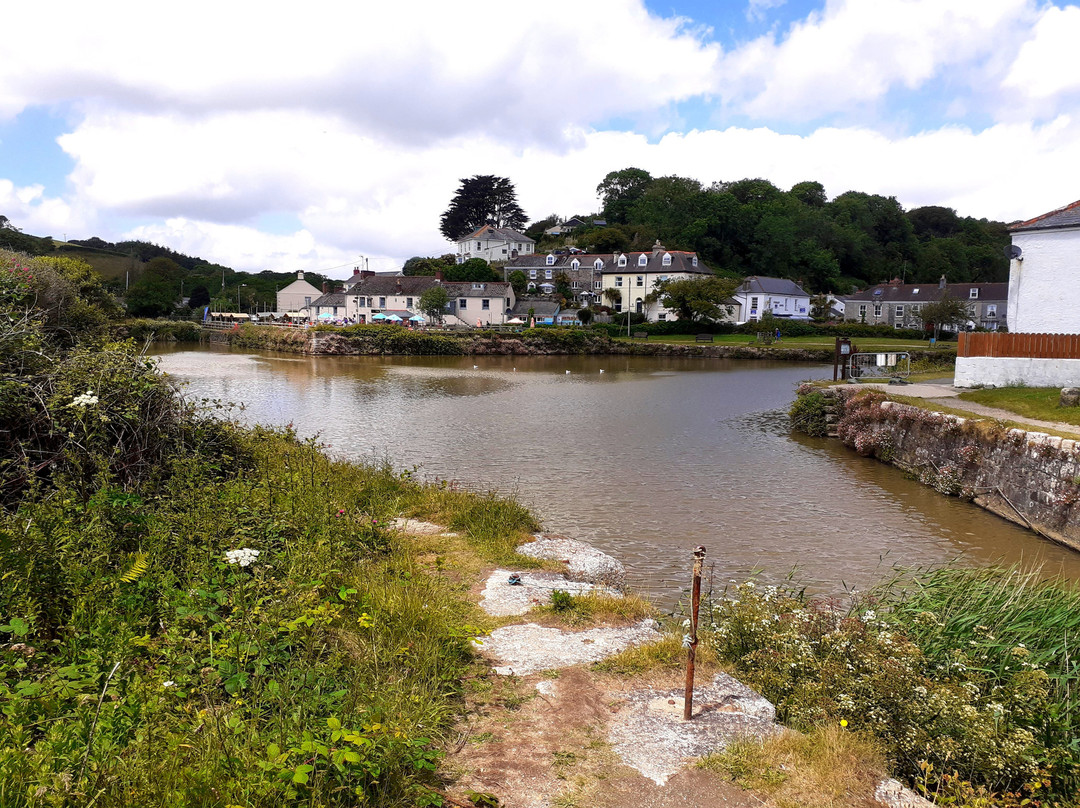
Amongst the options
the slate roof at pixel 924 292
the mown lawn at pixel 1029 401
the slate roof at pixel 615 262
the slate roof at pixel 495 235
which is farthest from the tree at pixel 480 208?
the mown lawn at pixel 1029 401

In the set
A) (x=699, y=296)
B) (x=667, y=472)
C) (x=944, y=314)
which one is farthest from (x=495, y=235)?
(x=667, y=472)

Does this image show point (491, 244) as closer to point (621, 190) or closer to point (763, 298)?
point (621, 190)

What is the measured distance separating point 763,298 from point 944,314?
22.5 m

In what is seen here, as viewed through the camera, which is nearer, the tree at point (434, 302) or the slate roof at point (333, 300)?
the tree at point (434, 302)

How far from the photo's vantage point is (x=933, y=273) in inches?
4899

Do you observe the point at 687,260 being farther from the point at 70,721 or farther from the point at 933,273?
the point at 70,721

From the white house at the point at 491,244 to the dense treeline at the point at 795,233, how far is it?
710 centimetres

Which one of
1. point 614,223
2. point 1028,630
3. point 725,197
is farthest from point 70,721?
point 614,223

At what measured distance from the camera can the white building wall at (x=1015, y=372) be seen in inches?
808

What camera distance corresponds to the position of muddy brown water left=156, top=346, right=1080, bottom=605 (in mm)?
12438

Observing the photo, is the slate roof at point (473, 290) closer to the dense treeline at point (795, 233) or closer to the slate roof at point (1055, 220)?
the dense treeline at point (795, 233)

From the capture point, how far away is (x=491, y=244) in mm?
121938

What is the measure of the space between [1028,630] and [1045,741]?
73.5 inches

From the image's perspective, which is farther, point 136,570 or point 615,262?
point 615,262
